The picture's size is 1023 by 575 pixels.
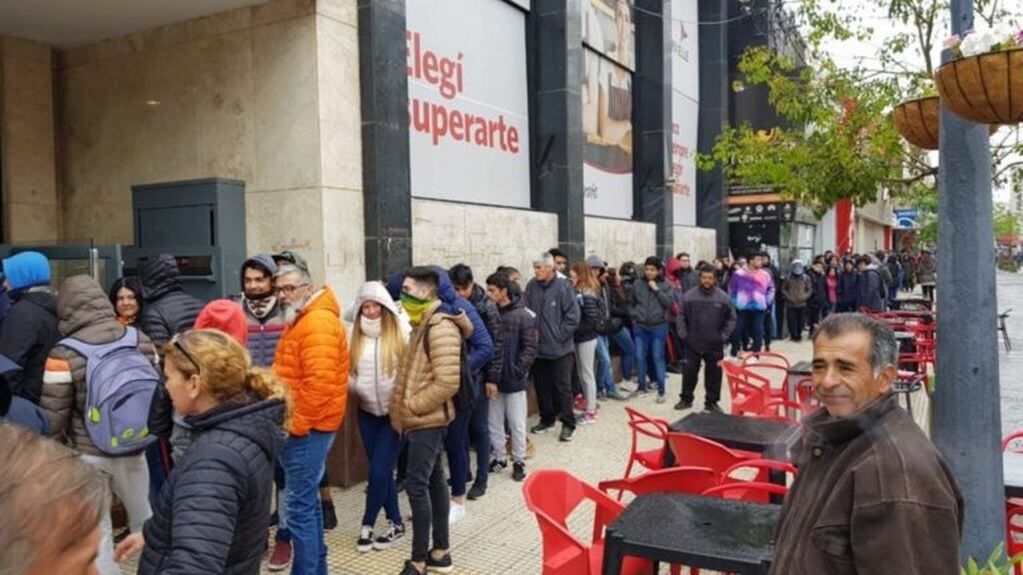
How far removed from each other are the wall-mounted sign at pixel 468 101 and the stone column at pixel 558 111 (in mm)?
187

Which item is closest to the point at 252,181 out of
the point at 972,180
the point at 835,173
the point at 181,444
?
the point at 181,444

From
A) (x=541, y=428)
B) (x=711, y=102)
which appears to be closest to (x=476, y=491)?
(x=541, y=428)

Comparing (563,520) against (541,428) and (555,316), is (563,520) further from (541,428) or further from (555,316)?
(541,428)

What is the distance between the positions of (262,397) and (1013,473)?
12.2 feet

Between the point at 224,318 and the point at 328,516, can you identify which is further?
the point at 328,516

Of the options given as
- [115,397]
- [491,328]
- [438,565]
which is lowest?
[438,565]

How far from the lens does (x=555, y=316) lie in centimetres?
744

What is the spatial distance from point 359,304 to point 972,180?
135 inches

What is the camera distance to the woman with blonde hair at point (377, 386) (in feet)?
15.9

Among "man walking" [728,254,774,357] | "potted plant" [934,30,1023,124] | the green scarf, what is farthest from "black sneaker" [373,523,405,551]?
"man walking" [728,254,774,357]

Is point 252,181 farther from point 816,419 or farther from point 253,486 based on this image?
point 816,419

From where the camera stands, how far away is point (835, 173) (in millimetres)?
6418

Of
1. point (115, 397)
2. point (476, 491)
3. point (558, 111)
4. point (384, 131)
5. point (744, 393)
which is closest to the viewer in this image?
point (115, 397)

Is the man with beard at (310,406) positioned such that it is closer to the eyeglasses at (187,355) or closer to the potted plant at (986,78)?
the eyeglasses at (187,355)
